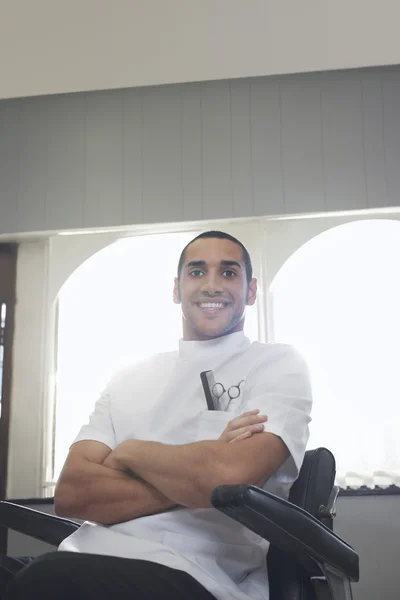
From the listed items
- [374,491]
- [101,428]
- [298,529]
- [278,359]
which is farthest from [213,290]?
[298,529]

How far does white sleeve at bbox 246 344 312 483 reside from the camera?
70.4 inches

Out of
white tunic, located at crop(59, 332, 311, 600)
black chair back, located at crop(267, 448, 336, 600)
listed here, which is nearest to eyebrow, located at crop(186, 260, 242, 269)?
white tunic, located at crop(59, 332, 311, 600)

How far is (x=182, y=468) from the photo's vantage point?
177 cm

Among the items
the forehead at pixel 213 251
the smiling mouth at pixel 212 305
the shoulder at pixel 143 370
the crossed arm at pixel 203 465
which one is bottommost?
the crossed arm at pixel 203 465

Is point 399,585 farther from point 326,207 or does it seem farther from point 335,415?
point 326,207

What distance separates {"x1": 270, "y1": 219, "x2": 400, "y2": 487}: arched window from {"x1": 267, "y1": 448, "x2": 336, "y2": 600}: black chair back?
127 cm

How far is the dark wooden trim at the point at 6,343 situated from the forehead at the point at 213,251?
42.9 inches

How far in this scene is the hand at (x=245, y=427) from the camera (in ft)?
5.85

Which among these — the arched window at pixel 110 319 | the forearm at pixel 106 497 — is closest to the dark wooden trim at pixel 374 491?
the arched window at pixel 110 319

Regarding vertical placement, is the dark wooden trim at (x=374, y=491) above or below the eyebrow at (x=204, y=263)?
Result: below

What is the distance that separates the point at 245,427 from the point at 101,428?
530 millimetres

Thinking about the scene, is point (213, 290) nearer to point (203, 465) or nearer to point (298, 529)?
point (203, 465)

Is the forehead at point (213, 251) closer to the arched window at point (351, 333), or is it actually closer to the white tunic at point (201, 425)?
the white tunic at point (201, 425)

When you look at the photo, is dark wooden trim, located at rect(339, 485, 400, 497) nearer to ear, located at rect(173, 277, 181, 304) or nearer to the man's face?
the man's face
